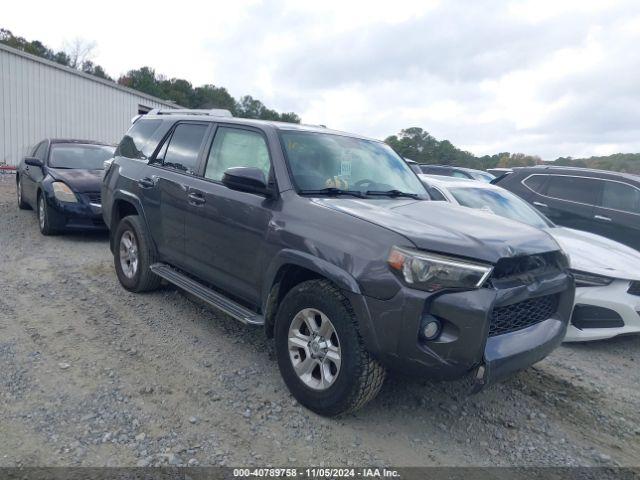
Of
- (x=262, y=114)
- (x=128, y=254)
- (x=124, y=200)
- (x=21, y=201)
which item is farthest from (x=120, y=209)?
(x=262, y=114)

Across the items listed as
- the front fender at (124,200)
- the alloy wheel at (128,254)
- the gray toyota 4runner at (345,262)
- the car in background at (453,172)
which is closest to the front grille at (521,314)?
the gray toyota 4runner at (345,262)

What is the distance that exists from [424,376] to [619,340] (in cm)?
341

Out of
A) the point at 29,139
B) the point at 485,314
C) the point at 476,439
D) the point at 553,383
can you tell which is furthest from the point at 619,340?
the point at 29,139

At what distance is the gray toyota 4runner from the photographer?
2.73m

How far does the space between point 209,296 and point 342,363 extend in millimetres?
1511

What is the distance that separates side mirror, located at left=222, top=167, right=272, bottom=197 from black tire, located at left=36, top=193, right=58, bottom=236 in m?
5.31

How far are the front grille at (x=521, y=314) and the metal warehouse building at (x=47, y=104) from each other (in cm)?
1845

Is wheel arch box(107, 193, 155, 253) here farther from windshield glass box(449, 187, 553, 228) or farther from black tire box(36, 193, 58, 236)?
windshield glass box(449, 187, 553, 228)

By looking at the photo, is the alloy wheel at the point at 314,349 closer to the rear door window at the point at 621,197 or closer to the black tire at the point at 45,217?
the black tire at the point at 45,217

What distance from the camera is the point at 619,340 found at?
512 cm

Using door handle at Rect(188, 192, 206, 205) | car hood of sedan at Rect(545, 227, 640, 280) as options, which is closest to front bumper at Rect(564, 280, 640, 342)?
car hood of sedan at Rect(545, 227, 640, 280)

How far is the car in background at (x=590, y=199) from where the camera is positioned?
745 cm

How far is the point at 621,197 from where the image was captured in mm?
7605

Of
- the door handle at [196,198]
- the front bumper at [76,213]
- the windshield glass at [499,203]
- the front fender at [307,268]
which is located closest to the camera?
the front fender at [307,268]
